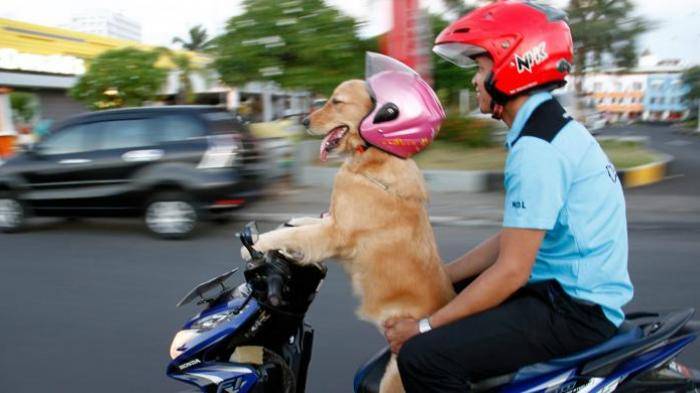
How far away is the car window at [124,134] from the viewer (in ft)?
26.6

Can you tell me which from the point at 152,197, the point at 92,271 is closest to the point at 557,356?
the point at 92,271

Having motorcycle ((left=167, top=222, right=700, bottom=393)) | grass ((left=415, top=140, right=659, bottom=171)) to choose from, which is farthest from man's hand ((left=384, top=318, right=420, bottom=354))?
grass ((left=415, top=140, right=659, bottom=171))

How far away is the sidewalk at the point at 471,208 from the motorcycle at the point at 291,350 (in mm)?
5790

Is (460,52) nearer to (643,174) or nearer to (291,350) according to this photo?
(291,350)

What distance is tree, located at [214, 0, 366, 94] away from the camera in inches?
482

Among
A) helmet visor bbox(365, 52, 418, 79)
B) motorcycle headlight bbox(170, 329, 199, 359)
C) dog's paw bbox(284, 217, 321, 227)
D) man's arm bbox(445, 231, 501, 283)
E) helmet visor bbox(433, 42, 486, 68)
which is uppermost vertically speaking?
helmet visor bbox(433, 42, 486, 68)

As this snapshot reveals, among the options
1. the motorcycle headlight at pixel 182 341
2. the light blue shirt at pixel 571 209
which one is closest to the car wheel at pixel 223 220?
the motorcycle headlight at pixel 182 341

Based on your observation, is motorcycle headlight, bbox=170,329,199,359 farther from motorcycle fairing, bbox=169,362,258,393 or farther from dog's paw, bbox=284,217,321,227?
dog's paw, bbox=284,217,321,227

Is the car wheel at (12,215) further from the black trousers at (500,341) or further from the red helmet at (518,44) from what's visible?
the red helmet at (518,44)

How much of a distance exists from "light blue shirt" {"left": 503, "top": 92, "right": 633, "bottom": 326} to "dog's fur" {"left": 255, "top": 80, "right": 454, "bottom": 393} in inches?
14.8

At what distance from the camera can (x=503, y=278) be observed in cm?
191

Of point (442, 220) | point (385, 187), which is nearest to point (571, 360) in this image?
point (385, 187)

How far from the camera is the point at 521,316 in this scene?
6.57 feet

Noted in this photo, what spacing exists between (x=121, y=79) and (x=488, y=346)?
17.8 meters
